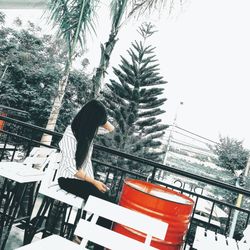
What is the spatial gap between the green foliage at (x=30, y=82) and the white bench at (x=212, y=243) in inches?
595

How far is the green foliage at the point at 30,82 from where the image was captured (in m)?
16.5

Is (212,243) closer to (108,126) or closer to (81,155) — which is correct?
(81,155)

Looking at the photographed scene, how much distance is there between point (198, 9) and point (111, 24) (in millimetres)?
2408

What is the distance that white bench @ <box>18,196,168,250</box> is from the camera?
1.33 m

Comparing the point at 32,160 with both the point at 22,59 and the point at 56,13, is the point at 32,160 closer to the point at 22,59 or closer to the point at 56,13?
the point at 56,13

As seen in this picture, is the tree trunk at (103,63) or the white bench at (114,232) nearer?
the white bench at (114,232)

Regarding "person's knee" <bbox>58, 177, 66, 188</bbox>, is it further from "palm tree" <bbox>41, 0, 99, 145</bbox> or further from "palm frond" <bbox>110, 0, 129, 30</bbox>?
"palm tree" <bbox>41, 0, 99, 145</bbox>

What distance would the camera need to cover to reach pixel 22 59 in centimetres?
1689

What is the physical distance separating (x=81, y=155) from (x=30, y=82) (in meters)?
16.1

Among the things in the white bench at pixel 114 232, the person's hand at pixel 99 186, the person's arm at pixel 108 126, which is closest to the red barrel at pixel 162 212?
the person's hand at pixel 99 186

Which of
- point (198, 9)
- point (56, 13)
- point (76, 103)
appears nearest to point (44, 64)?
point (76, 103)

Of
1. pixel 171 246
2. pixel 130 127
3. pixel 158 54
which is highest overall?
pixel 158 54

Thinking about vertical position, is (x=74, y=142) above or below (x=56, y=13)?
below

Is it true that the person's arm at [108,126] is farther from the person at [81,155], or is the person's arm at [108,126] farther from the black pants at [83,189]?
the black pants at [83,189]
